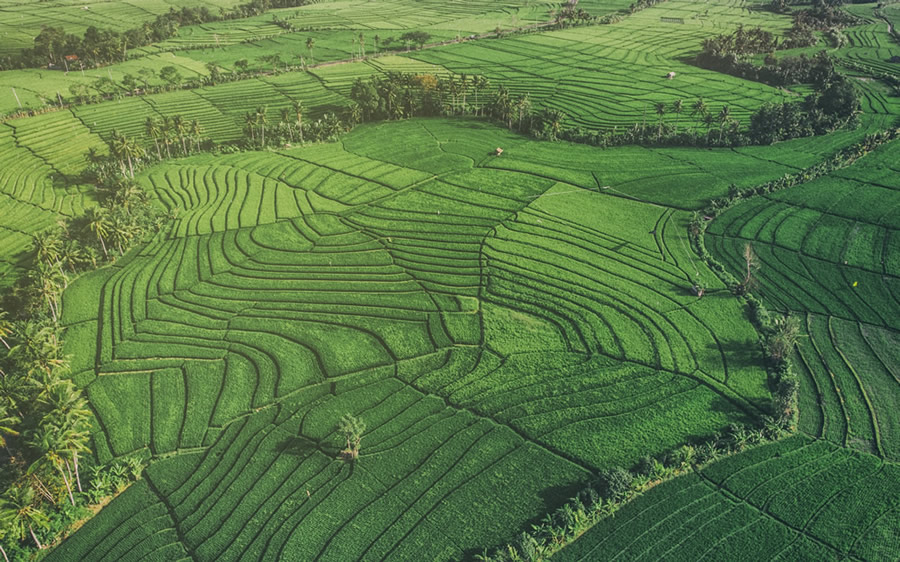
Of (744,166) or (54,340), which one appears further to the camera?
(744,166)

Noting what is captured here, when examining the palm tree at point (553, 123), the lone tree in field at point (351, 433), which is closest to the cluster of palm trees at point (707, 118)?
the palm tree at point (553, 123)

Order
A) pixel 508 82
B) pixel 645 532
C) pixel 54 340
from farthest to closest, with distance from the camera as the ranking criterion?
pixel 508 82, pixel 54 340, pixel 645 532

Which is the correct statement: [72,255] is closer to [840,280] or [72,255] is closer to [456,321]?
[456,321]

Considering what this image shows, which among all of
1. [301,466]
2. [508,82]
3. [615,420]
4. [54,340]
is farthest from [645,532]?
[508,82]

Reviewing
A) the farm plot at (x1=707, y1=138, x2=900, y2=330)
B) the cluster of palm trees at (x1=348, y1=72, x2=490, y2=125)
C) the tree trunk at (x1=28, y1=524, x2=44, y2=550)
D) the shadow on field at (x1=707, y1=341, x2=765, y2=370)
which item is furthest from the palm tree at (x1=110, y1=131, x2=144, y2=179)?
the shadow on field at (x1=707, y1=341, x2=765, y2=370)

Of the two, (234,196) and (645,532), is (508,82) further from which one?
(645,532)

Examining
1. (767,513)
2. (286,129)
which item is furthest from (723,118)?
(286,129)
